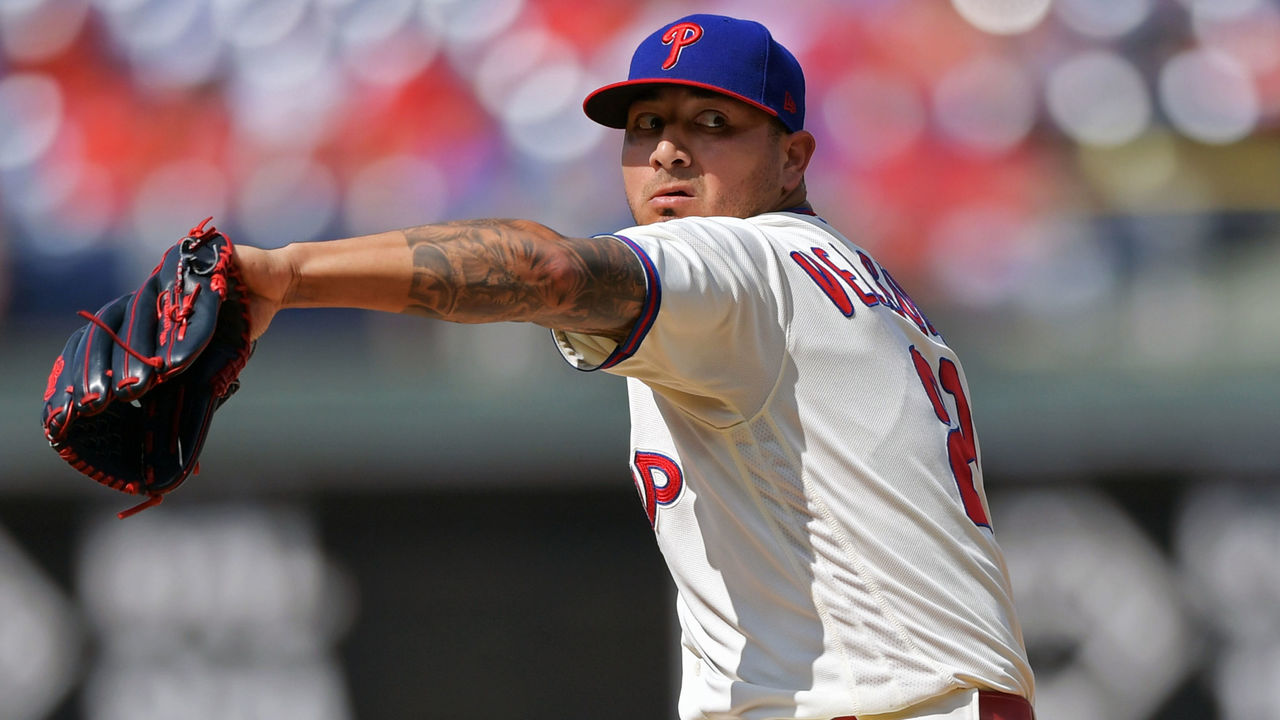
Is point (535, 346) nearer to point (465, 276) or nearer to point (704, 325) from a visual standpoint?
point (704, 325)

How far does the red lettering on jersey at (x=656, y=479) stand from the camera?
233cm

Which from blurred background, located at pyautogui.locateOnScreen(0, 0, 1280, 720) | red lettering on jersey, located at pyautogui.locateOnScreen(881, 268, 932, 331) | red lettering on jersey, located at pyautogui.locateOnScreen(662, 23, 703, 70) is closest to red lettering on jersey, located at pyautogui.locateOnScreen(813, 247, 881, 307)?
red lettering on jersey, located at pyautogui.locateOnScreen(881, 268, 932, 331)

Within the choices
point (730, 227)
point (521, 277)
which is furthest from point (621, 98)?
point (521, 277)

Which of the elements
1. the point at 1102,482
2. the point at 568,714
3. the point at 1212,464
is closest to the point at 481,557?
the point at 568,714

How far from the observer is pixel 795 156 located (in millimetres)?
2672

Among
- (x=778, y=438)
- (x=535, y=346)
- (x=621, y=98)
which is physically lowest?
(x=778, y=438)

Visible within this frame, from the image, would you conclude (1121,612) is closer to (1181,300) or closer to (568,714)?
(1181,300)

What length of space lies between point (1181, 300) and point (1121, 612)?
5.31 ft

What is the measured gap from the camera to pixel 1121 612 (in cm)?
507

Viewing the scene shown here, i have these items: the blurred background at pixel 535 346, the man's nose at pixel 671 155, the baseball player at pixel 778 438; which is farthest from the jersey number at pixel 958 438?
the blurred background at pixel 535 346

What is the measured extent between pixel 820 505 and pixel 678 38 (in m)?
0.94

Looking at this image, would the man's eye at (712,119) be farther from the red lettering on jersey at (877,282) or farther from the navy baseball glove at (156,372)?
the navy baseball glove at (156,372)

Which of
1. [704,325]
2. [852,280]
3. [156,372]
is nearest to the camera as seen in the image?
[156,372]

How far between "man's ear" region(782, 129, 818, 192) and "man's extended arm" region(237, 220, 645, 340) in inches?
34.9
